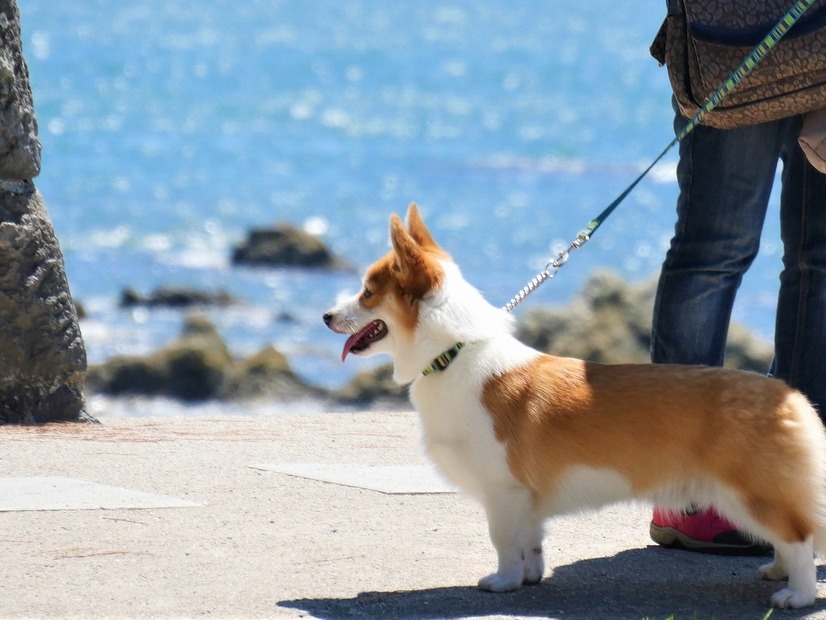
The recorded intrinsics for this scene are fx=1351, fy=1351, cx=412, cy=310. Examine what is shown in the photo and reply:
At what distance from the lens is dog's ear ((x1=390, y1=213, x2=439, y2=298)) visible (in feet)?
15.1

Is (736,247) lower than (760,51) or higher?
lower

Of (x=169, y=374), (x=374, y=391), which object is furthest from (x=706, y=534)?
(x=169, y=374)

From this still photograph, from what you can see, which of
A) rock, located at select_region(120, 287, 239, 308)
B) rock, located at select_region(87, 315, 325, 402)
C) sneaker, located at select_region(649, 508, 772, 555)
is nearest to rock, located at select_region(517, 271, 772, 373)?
rock, located at select_region(87, 315, 325, 402)

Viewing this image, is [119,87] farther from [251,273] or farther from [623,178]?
[251,273]

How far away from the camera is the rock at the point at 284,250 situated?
19.8m

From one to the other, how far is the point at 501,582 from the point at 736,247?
1.51m

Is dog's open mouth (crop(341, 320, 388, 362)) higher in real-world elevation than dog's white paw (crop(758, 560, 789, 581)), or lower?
higher

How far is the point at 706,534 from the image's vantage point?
203 inches

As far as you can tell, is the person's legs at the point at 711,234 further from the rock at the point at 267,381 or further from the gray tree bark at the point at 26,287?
the rock at the point at 267,381

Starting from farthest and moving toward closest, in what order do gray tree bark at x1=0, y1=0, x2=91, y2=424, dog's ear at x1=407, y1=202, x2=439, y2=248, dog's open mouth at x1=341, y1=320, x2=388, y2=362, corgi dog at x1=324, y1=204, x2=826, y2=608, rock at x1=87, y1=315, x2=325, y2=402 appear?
rock at x1=87, y1=315, x2=325, y2=402
gray tree bark at x1=0, y1=0, x2=91, y2=424
dog's ear at x1=407, y1=202, x2=439, y2=248
dog's open mouth at x1=341, y1=320, x2=388, y2=362
corgi dog at x1=324, y1=204, x2=826, y2=608

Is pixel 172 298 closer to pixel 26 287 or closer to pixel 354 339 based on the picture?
pixel 26 287

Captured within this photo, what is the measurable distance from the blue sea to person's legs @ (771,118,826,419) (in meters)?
8.32

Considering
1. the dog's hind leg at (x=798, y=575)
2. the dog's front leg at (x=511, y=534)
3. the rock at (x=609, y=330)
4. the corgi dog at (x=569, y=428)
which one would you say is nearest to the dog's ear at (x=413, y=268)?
the corgi dog at (x=569, y=428)

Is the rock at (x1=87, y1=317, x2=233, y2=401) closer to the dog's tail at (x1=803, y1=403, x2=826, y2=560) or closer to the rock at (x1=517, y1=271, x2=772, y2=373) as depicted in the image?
the rock at (x1=517, y1=271, x2=772, y2=373)
